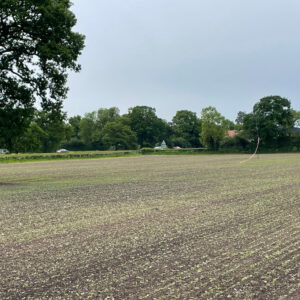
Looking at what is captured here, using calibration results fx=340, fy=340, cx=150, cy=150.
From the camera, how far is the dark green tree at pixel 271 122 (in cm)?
8806

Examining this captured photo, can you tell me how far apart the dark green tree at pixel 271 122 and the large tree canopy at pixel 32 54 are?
242ft

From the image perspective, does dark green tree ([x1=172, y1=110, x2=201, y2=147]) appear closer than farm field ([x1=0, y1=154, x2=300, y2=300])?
No

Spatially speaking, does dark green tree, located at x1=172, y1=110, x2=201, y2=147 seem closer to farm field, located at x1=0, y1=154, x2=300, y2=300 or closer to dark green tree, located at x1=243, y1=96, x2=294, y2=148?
dark green tree, located at x1=243, y1=96, x2=294, y2=148

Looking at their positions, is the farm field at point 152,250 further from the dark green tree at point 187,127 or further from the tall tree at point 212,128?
the dark green tree at point 187,127

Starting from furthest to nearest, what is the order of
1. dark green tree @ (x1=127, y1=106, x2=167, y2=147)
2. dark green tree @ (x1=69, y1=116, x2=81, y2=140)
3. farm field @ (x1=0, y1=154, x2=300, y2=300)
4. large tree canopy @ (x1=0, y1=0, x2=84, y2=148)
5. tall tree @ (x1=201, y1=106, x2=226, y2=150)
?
dark green tree @ (x1=69, y1=116, x2=81, y2=140) → dark green tree @ (x1=127, y1=106, x2=167, y2=147) → tall tree @ (x1=201, y1=106, x2=226, y2=150) → large tree canopy @ (x1=0, y1=0, x2=84, y2=148) → farm field @ (x1=0, y1=154, x2=300, y2=300)

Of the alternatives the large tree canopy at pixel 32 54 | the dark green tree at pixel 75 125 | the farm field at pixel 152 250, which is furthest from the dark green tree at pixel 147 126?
the farm field at pixel 152 250

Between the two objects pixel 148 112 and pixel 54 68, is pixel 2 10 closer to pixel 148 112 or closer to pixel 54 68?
pixel 54 68

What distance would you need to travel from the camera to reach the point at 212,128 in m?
96.0

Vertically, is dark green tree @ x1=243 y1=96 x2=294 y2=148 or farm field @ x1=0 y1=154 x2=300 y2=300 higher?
dark green tree @ x1=243 y1=96 x2=294 y2=148

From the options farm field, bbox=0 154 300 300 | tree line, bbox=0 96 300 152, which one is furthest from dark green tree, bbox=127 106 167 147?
farm field, bbox=0 154 300 300

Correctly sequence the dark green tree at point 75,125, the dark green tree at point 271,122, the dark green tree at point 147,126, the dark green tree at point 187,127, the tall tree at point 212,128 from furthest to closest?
1. the dark green tree at point 75,125
2. the dark green tree at point 187,127
3. the dark green tree at point 147,126
4. the tall tree at point 212,128
5. the dark green tree at point 271,122

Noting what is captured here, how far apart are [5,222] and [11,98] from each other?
1470 centimetres

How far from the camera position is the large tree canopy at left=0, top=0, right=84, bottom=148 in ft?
67.7

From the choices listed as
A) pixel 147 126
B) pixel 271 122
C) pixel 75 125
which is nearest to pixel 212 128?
pixel 271 122
